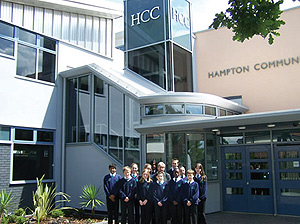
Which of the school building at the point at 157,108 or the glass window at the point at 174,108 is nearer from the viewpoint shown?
the school building at the point at 157,108

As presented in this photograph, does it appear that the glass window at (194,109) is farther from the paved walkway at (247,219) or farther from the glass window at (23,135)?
the glass window at (23,135)

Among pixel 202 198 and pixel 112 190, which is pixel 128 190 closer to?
pixel 112 190

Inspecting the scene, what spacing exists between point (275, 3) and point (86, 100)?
9.54m

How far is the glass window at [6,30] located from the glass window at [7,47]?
23cm

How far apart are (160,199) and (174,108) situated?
4102 mm

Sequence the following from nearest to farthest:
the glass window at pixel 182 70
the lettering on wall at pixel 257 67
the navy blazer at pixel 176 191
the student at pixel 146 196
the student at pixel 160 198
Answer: the student at pixel 160 198, the student at pixel 146 196, the navy blazer at pixel 176 191, the lettering on wall at pixel 257 67, the glass window at pixel 182 70

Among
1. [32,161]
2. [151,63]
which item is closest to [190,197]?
[32,161]

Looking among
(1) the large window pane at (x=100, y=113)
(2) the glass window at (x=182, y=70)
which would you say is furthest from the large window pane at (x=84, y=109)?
(2) the glass window at (x=182, y=70)

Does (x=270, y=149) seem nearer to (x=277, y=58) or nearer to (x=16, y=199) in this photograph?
(x=277, y=58)

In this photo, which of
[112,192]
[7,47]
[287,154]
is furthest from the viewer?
[7,47]

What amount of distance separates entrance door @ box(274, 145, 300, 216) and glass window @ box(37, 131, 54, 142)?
26.3ft

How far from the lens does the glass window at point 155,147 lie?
11070 mm

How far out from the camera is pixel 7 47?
12070 millimetres

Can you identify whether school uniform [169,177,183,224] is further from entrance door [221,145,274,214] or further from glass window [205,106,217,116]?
glass window [205,106,217,116]
